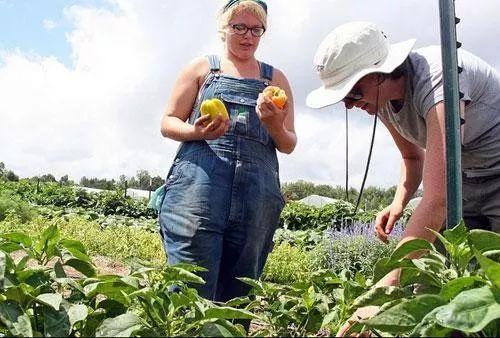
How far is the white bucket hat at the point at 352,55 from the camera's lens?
1.73m

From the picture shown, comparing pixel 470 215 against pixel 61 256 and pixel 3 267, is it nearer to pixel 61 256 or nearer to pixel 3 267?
pixel 61 256

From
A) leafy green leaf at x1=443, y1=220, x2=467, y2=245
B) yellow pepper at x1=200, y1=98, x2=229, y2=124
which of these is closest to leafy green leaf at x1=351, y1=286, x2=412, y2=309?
leafy green leaf at x1=443, y1=220, x2=467, y2=245

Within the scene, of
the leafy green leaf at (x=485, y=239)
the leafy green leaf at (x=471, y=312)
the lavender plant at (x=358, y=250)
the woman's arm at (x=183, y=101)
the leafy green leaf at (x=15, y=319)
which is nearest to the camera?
the leafy green leaf at (x=471, y=312)

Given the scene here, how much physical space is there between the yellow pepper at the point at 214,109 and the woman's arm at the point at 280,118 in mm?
116

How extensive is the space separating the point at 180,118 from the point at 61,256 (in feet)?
4.01

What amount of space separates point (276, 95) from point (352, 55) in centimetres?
53

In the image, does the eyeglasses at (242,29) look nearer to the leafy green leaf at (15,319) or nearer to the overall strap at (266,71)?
the overall strap at (266,71)

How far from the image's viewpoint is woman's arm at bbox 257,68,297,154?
2.13 m

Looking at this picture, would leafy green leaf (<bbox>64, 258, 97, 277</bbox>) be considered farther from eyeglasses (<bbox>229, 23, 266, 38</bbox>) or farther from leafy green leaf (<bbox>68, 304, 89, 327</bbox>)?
eyeglasses (<bbox>229, 23, 266, 38</bbox>)

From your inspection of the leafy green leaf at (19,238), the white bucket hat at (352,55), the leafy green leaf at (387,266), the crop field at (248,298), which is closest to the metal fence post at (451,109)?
the crop field at (248,298)

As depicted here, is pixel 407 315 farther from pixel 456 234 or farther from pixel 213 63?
pixel 213 63

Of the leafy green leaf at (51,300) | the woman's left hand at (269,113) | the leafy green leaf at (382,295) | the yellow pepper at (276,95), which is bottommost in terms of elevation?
the leafy green leaf at (382,295)

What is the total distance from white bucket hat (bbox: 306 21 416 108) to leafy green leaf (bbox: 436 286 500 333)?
981 mm

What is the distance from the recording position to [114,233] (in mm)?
10523
